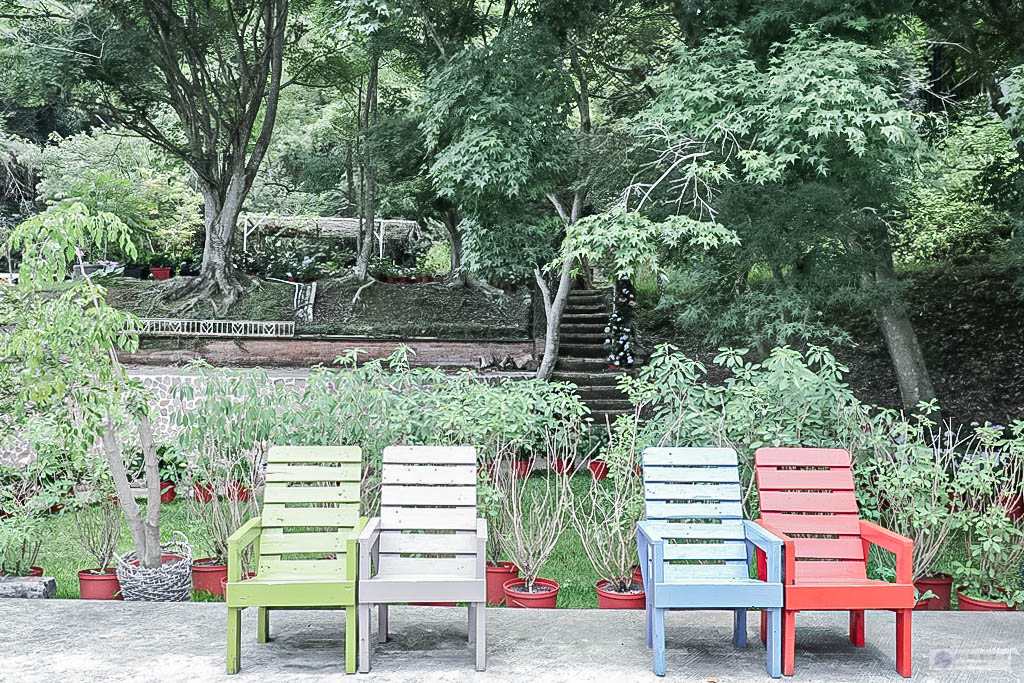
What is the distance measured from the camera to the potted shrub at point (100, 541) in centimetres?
495

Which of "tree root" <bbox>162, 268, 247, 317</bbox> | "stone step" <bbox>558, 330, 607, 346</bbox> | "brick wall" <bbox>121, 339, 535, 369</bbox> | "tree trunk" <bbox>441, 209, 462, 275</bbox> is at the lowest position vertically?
"brick wall" <bbox>121, 339, 535, 369</bbox>

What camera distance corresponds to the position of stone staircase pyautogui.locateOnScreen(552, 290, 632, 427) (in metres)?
11.6

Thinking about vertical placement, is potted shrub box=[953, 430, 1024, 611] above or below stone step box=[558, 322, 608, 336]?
below

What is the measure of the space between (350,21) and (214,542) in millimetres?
5771

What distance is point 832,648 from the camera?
4195mm

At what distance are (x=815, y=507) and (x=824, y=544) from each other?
18cm

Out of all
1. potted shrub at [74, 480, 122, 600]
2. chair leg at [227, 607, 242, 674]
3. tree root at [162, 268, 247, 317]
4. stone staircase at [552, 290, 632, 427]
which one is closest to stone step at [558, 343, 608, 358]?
stone staircase at [552, 290, 632, 427]

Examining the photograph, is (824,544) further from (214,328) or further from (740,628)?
(214,328)

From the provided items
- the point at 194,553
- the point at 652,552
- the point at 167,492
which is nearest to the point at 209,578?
the point at 194,553

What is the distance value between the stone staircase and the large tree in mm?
5402

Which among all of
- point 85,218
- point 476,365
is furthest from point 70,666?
point 476,365

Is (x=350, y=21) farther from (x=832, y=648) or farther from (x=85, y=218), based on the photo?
(x=832, y=648)

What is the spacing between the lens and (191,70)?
46.0 ft

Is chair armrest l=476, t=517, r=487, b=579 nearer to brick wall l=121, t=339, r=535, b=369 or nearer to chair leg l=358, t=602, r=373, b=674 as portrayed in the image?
chair leg l=358, t=602, r=373, b=674
